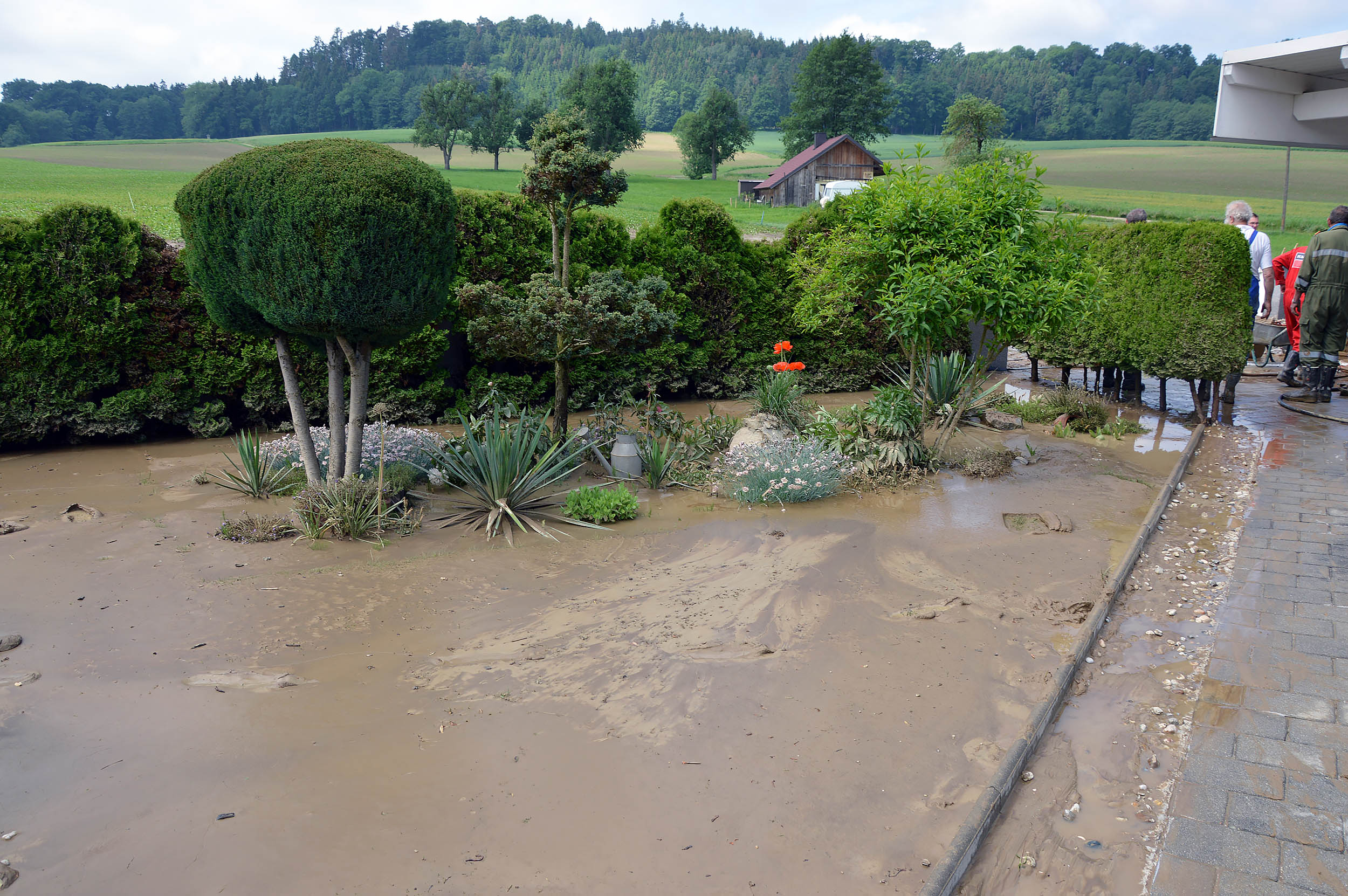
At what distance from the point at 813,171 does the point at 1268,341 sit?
3418cm

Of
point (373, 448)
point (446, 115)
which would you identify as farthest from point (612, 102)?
point (373, 448)

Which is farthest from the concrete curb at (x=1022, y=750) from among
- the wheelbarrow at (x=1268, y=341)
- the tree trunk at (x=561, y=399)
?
the wheelbarrow at (x=1268, y=341)

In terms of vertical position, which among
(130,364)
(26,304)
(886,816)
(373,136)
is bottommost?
(886,816)

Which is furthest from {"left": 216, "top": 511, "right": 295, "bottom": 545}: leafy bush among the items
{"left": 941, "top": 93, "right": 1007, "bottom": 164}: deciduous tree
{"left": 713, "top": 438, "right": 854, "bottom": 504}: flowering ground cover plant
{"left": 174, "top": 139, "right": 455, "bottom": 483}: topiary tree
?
{"left": 941, "top": 93, "right": 1007, "bottom": 164}: deciduous tree

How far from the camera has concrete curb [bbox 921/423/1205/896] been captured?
295 centimetres

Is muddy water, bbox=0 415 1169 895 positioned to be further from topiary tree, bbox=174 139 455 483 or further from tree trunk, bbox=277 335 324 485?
topiary tree, bbox=174 139 455 483

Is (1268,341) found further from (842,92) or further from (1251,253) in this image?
(842,92)

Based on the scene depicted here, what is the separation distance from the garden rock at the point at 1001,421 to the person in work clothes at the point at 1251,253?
274 cm

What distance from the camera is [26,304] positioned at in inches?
315

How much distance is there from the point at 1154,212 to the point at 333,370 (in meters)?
37.3

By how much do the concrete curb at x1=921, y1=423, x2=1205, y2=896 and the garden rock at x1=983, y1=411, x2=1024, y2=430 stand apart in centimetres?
364

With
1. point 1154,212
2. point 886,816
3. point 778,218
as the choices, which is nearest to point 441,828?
point 886,816

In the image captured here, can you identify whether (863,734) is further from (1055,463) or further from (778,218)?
(778,218)

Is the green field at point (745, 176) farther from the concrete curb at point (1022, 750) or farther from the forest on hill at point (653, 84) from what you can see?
the concrete curb at point (1022, 750)
